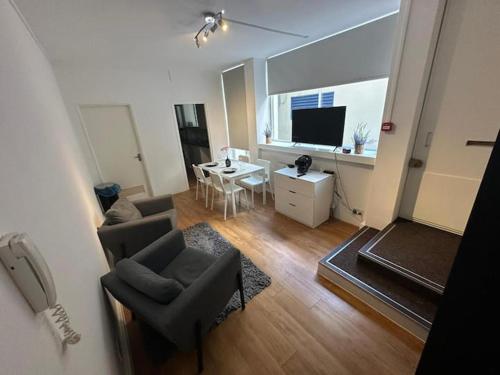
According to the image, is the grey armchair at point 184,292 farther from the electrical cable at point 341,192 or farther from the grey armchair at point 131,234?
the electrical cable at point 341,192

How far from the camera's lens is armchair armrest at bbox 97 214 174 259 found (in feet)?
6.41

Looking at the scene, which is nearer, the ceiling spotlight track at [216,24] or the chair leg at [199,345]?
the chair leg at [199,345]

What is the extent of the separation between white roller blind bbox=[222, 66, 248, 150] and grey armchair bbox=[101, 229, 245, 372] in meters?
2.97

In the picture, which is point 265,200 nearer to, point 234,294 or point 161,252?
point 234,294

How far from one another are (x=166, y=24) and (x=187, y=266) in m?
2.40

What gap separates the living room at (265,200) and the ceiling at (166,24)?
0.09 ft

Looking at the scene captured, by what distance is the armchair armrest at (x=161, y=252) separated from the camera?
152 centimetres

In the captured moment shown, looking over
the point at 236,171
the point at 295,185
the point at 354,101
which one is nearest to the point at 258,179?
the point at 236,171

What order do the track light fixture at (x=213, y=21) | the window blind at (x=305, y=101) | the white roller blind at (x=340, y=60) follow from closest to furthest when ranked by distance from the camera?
the track light fixture at (x=213, y=21)
the white roller blind at (x=340, y=60)
the window blind at (x=305, y=101)

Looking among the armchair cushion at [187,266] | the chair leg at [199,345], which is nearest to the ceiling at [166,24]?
the armchair cushion at [187,266]

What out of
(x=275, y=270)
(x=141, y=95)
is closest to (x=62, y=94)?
(x=141, y=95)

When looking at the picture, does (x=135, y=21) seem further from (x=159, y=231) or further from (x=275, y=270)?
(x=275, y=270)

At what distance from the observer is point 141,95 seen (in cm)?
366

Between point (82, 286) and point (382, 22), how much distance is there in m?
3.43
